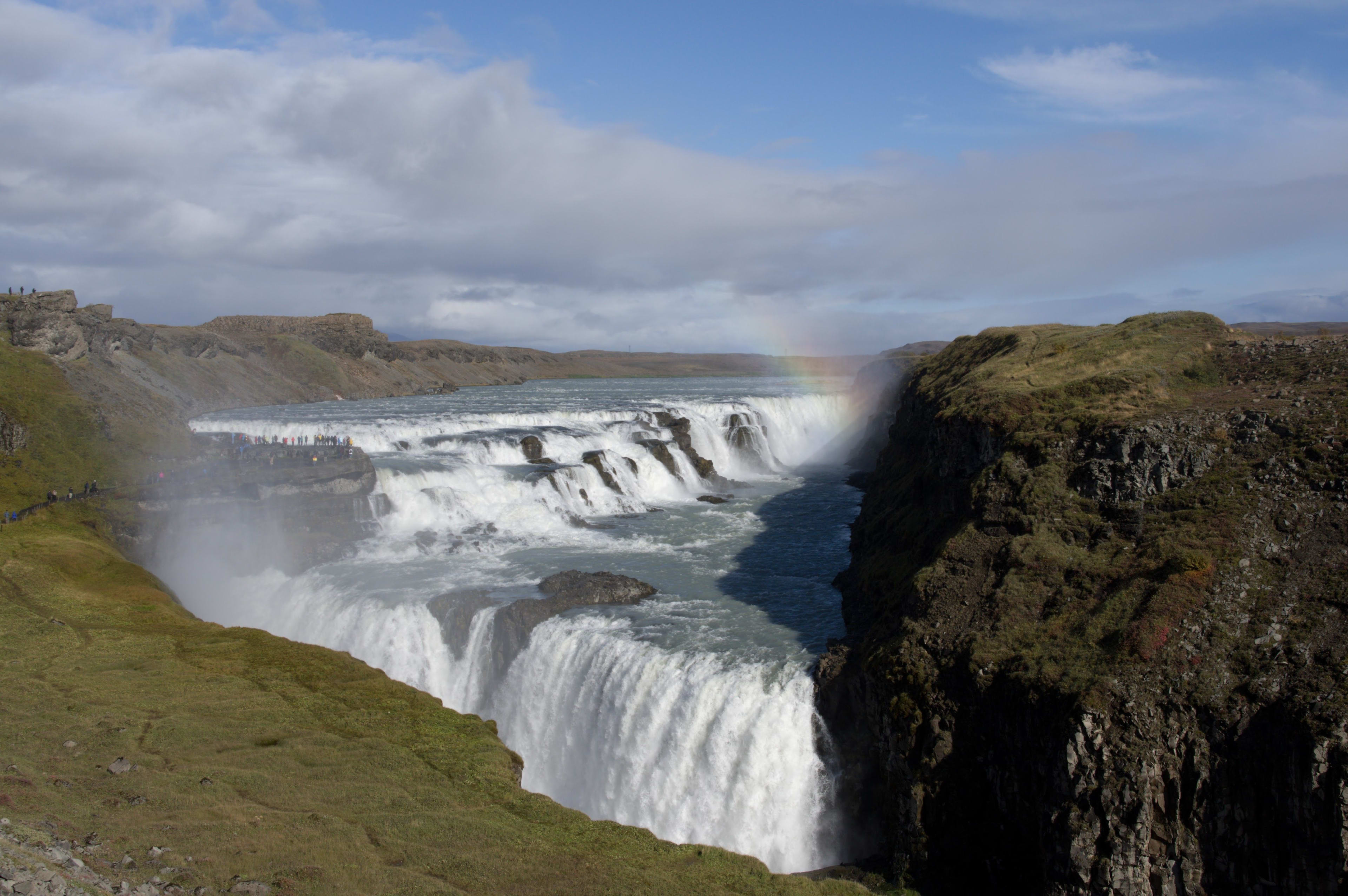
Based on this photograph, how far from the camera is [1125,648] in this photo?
51.2 ft

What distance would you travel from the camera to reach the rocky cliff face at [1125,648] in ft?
44.8

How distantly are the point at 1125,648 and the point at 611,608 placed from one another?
49.5ft

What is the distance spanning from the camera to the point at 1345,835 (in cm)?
1204

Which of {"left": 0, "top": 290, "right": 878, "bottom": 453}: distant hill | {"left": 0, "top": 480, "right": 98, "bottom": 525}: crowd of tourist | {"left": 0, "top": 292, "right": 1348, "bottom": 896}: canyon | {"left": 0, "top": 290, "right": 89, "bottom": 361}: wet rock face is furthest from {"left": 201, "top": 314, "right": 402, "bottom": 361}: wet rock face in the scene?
{"left": 0, "top": 292, "right": 1348, "bottom": 896}: canyon

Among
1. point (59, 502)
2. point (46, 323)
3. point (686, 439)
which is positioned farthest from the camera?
point (686, 439)

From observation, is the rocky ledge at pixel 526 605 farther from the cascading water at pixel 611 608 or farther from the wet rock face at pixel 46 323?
the wet rock face at pixel 46 323

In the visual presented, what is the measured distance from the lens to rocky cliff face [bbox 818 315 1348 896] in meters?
13.7

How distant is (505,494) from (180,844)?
27135mm

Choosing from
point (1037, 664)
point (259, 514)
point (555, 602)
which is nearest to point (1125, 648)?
point (1037, 664)

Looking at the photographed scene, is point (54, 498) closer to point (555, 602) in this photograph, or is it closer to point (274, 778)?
point (555, 602)

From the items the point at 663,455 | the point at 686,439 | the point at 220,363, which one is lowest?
the point at 663,455

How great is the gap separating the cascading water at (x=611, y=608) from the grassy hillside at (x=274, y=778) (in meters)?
3.64

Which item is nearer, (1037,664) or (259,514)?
(1037,664)

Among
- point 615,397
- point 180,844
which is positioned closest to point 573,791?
point 180,844
